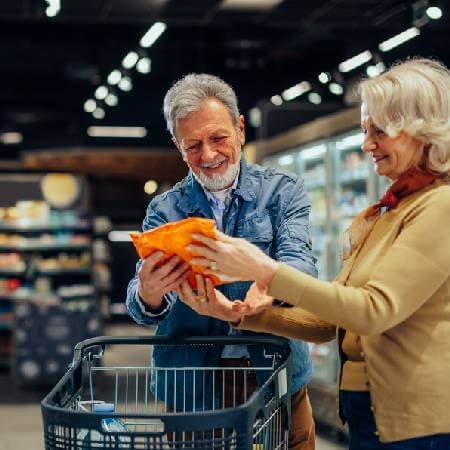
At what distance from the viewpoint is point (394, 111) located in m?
1.98

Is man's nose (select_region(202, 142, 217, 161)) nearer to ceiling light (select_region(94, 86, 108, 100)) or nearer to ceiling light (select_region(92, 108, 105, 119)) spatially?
ceiling light (select_region(94, 86, 108, 100))

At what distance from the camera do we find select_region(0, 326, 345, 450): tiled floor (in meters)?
7.57

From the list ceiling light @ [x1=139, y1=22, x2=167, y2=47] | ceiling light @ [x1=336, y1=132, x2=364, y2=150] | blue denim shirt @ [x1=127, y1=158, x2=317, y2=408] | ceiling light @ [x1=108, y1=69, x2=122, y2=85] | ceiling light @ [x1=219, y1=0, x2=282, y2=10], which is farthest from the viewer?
ceiling light @ [x1=108, y1=69, x2=122, y2=85]

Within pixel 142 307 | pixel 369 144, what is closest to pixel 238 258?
pixel 369 144

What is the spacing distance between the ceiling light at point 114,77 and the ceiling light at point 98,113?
4.03 metres

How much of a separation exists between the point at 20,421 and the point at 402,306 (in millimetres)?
7508

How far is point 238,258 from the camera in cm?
190

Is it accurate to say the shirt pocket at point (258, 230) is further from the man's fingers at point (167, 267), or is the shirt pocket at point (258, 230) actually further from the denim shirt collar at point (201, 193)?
the man's fingers at point (167, 267)

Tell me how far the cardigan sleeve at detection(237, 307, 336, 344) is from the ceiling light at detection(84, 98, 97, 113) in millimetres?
17935

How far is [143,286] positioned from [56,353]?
9149mm

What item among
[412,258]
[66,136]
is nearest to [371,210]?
[412,258]

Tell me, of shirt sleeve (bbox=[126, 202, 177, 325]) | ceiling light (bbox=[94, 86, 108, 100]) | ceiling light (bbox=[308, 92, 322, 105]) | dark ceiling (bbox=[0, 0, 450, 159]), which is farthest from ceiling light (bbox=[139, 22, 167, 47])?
shirt sleeve (bbox=[126, 202, 177, 325])

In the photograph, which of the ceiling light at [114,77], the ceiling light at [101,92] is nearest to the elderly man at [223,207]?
the ceiling light at [114,77]

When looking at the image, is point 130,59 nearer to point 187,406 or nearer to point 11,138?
point 11,138
